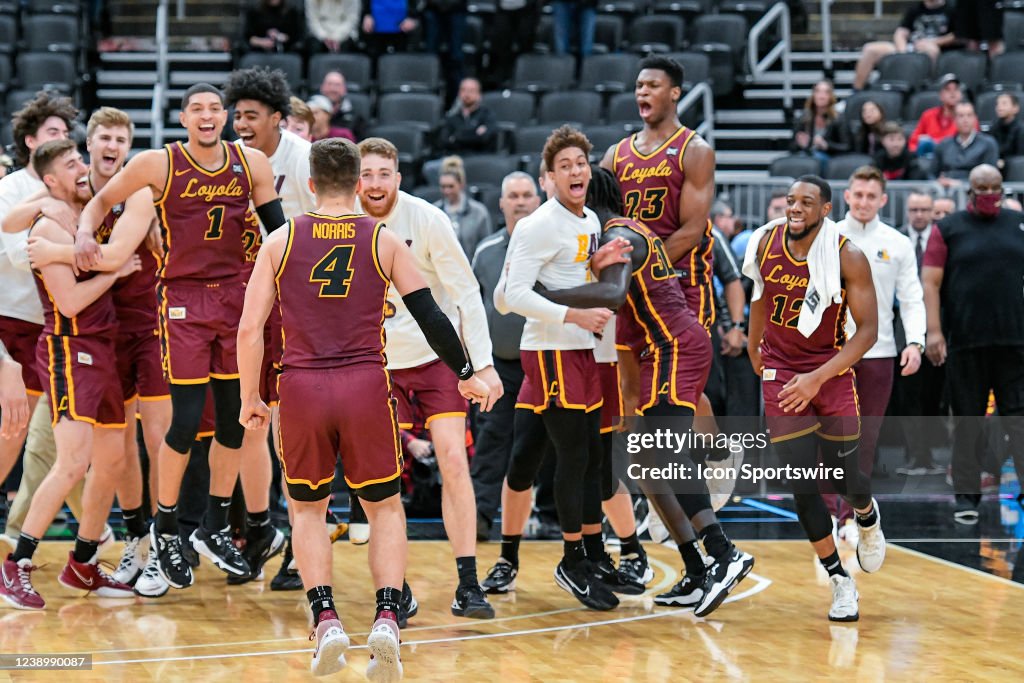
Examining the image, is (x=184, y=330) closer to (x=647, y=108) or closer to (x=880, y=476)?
(x=647, y=108)

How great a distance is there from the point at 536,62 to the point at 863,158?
381cm

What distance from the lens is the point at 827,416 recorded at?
6961mm

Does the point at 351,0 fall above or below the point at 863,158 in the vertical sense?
above

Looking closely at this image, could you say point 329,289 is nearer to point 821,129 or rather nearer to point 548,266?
point 548,266

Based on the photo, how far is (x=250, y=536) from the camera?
751cm

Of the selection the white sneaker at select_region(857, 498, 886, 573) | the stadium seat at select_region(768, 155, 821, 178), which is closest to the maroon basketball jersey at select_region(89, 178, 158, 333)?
the white sneaker at select_region(857, 498, 886, 573)

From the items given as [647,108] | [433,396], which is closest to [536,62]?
[647,108]

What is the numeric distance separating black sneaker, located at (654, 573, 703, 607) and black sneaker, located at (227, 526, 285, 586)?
6.47 feet

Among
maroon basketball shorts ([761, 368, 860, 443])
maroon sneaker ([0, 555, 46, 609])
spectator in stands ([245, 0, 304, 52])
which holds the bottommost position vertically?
maroon sneaker ([0, 555, 46, 609])

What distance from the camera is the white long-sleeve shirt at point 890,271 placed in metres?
8.86

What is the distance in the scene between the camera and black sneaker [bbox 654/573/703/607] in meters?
6.92

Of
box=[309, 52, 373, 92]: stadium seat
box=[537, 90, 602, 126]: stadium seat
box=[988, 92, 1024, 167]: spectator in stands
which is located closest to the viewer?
box=[988, 92, 1024, 167]: spectator in stands

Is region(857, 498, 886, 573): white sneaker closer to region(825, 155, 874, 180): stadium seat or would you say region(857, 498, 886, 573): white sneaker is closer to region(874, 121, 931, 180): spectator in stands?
region(874, 121, 931, 180): spectator in stands

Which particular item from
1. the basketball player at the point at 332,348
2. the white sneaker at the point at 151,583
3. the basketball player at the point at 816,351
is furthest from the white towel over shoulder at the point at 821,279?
the white sneaker at the point at 151,583
